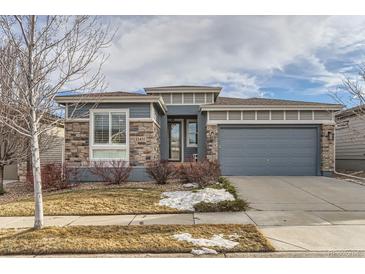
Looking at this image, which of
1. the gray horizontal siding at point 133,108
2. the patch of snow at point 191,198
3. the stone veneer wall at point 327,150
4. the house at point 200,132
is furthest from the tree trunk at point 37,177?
the stone veneer wall at point 327,150

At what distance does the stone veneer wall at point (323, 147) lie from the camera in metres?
14.0

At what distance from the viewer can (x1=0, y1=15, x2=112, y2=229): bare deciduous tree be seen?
5.57m

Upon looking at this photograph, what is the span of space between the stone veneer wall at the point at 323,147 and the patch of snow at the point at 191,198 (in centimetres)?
490

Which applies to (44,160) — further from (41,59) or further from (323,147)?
(323,147)

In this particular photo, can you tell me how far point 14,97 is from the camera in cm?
618

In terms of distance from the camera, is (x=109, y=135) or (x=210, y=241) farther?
(x=109, y=135)

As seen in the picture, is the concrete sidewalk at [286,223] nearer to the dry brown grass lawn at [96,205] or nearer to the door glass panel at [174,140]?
the dry brown grass lawn at [96,205]

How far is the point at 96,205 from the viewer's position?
788 centimetres

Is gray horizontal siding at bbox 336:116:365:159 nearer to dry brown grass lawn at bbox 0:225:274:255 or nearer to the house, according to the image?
the house

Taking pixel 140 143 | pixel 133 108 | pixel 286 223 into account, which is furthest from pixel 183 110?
pixel 286 223

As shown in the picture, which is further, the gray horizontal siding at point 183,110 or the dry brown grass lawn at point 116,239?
the gray horizontal siding at point 183,110

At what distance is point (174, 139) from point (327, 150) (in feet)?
25.6

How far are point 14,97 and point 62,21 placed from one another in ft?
5.94

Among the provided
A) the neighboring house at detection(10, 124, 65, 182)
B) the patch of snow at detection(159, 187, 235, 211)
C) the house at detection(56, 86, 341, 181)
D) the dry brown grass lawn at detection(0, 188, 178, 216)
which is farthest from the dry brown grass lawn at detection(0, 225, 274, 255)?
the neighboring house at detection(10, 124, 65, 182)
